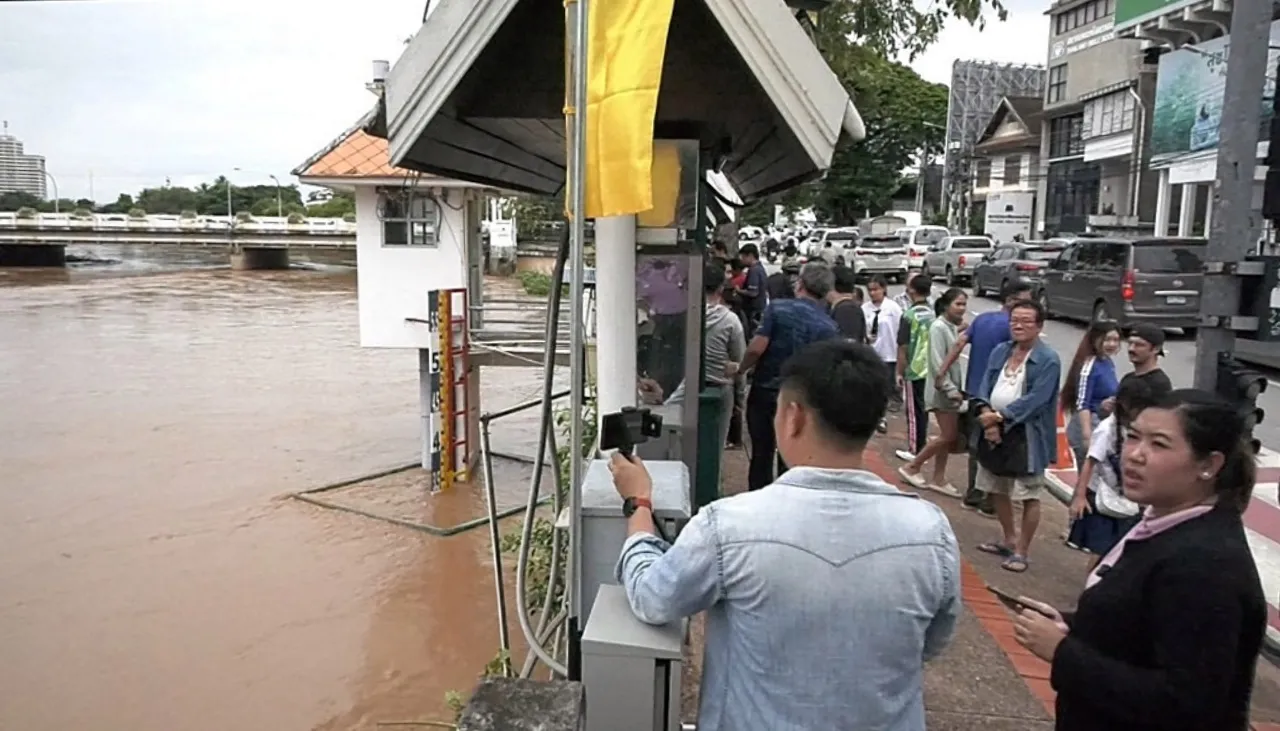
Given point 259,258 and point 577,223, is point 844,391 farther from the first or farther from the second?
point 259,258

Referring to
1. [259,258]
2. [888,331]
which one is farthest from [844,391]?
[259,258]

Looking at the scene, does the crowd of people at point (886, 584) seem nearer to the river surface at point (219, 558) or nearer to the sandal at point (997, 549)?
the sandal at point (997, 549)

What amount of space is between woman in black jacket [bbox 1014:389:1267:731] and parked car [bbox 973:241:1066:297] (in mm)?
21189

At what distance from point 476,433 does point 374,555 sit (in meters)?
3.41

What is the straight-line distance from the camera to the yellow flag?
7.68 ft

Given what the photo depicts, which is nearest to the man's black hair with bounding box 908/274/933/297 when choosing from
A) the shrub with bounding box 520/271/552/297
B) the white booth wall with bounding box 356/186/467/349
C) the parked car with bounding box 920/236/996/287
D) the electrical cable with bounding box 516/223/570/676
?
the electrical cable with bounding box 516/223/570/676

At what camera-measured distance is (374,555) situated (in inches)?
434

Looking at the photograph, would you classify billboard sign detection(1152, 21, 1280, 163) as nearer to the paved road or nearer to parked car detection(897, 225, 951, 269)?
parked car detection(897, 225, 951, 269)

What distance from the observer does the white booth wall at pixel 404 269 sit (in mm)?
13266

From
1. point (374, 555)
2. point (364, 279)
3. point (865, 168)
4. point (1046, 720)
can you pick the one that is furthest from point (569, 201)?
point (865, 168)

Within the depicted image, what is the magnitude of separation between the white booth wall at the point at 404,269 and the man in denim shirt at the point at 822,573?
38.8 feet

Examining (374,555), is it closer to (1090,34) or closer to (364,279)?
(364,279)

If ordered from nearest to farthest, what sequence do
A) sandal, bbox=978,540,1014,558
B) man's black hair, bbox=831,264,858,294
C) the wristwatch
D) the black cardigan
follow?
the black cardigan < the wristwatch < sandal, bbox=978,540,1014,558 < man's black hair, bbox=831,264,858,294

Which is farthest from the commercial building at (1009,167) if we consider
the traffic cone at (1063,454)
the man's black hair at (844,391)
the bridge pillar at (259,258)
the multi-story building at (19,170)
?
the multi-story building at (19,170)
